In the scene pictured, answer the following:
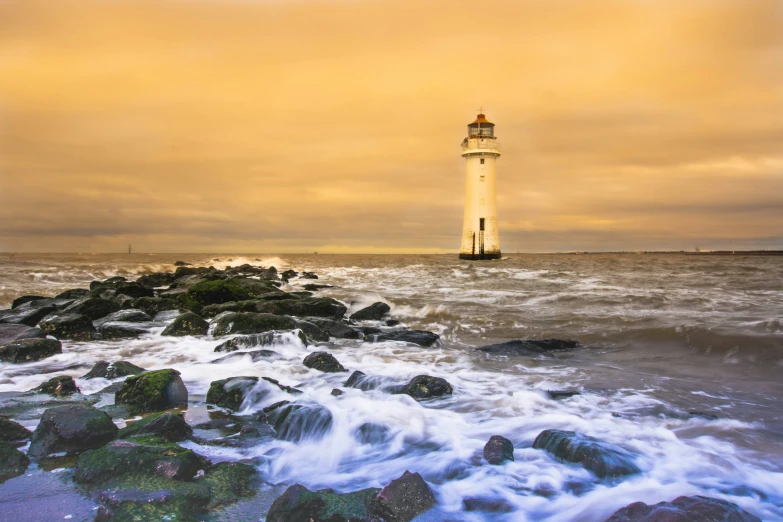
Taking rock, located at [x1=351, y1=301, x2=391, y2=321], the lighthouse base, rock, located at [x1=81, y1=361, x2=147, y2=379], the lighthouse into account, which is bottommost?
rock, located at [x1=351, y1=301, x2=391, y2=321]

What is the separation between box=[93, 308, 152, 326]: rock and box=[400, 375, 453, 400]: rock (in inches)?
265

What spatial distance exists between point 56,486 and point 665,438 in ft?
13.6

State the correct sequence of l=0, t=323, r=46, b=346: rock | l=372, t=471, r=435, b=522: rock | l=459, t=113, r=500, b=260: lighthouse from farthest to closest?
l=459, t=113, r=500, b=260: lighthouse
l=0, t=323, r=46, b=346: rock
l=372, t=471, r=435, b=522: rock

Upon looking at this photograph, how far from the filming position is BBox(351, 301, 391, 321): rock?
12000 millimetres

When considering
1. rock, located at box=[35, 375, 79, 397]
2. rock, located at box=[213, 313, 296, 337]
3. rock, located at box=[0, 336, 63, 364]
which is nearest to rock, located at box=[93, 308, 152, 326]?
rock, located at box=[213, 313, 296, 337]

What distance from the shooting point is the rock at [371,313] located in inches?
472

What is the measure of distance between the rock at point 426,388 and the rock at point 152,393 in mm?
2104

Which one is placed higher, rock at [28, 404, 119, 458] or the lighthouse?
the lighthouse

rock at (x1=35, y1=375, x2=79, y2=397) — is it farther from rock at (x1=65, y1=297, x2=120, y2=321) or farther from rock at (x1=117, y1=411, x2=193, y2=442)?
rock at (x1=65, y1=297, x2=120, y2=321)

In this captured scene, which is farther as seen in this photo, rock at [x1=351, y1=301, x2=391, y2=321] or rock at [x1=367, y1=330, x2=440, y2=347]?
rock at [x1=351, y1=301, x2=391, y2=321]

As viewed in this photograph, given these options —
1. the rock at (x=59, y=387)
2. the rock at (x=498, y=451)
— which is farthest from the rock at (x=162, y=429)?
the rock at (x=498, y=451)

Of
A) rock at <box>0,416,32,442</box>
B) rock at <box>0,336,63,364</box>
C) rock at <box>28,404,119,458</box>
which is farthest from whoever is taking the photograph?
rock at <box>0,336,63,364</box>

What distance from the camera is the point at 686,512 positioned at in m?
2.53

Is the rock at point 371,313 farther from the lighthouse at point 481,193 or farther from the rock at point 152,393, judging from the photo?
the lighthouse at point 481,193
